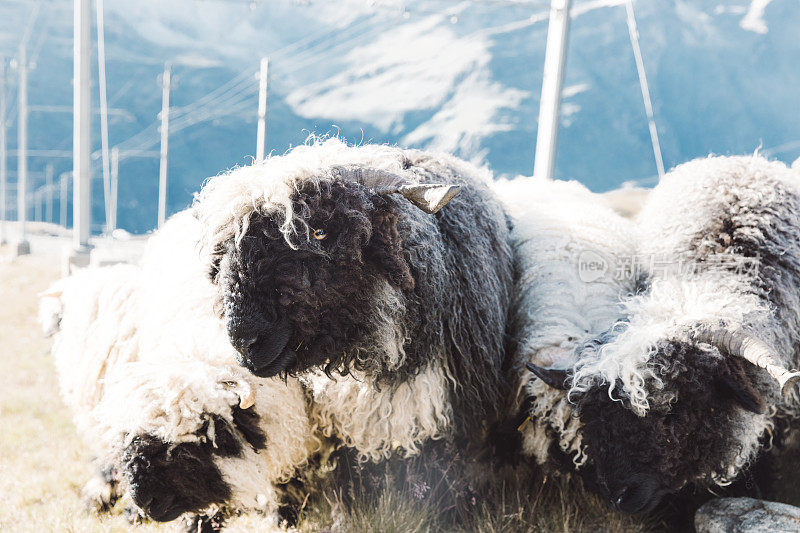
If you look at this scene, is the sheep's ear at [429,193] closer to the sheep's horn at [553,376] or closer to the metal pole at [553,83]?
the sheep's horn at [553,376]

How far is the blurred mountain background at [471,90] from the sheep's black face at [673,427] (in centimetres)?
7767

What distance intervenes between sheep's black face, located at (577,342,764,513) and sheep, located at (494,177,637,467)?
0.35 m

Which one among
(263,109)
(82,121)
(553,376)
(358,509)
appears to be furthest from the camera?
(263,109)

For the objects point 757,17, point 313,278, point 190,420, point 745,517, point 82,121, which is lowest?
point 745,517

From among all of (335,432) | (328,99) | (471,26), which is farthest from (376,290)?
(471,26)

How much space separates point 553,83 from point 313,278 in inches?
237

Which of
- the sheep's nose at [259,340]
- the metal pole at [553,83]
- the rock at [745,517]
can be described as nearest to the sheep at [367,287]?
the sheep's nose at [259,340]

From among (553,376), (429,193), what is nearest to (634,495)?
(553,376)

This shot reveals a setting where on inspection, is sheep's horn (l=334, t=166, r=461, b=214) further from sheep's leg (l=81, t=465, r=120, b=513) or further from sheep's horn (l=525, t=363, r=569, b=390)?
sheep's leg (l=81, t=465, r=120, b=513)

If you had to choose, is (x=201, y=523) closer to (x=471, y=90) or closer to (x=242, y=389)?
(x=242, y=389)

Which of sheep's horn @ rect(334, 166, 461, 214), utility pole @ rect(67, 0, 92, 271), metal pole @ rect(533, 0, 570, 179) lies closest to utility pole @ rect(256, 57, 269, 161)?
utility pole @ rect(67, 0, 92, 271)

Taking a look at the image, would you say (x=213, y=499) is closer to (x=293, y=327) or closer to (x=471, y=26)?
(x=293, y=327)

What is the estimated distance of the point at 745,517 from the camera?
306 cm

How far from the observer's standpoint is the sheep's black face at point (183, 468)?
9.05 ft
